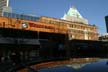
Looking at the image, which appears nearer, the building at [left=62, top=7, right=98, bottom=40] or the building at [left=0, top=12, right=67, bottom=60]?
the building at [left=0, top=12, right=67, bottom=60]

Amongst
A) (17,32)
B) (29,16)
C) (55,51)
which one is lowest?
(55,51)

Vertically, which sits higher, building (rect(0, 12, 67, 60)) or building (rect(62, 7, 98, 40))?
building (rect(62, 7, 98, 40))

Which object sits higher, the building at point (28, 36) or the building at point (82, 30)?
the building at point (82, 30)

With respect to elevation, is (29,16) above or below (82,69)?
above

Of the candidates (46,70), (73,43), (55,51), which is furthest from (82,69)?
(73,43)

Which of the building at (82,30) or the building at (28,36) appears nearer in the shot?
the building at (28,36)

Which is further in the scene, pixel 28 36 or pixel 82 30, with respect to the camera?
pixel 82 30

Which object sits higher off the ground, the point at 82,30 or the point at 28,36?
the point at 82,30

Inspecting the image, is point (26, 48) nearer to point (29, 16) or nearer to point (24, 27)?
point (24, 27)

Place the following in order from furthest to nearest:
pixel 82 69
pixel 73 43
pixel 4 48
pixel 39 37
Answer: pixel 73 43
pixel 39 37
pixel 4 48
pixel 82 69

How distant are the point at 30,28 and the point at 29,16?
4.62 m

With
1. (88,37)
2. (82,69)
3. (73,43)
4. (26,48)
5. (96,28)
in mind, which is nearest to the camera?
(82,69)

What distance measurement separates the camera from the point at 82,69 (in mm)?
2236

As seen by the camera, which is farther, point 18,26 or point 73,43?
point 73,43
